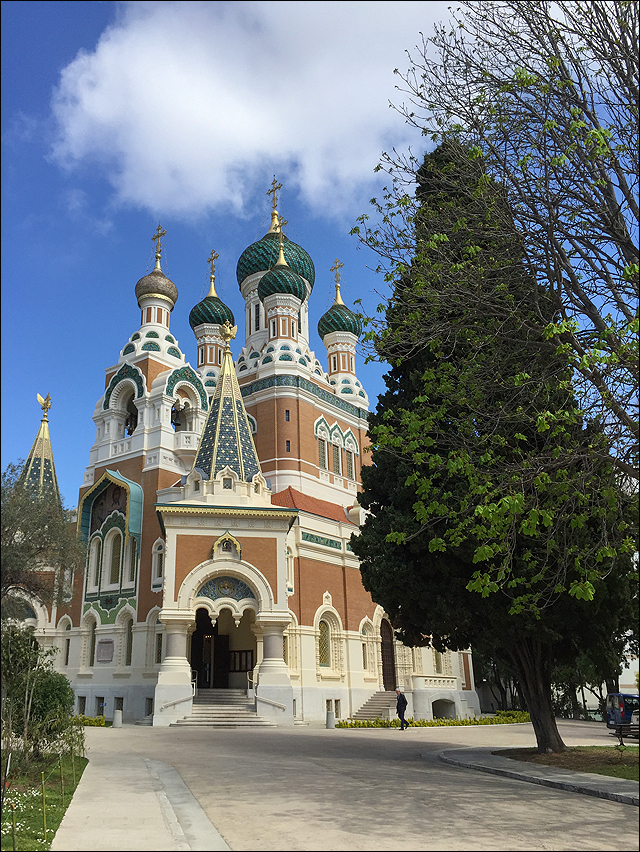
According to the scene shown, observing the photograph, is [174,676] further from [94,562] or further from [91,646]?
[94,562]

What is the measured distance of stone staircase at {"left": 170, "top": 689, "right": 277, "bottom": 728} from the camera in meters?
19.3

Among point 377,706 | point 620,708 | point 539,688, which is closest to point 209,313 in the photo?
point 377,706

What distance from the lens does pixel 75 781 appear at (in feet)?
29.9

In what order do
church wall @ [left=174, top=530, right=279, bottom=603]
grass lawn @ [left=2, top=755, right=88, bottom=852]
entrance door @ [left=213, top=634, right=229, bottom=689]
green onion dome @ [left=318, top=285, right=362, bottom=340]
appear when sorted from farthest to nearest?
green onion dome @ [left=318, top=285, right=362, bottom=340] → entrance door @ [left=213, top=634, right=229, bottom=689] → church wall @ [left=174, top=530, right=279, bottom=603] → grass lawn @ [left=2, top=755, right=88, bottom=852]

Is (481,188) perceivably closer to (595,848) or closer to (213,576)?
(595,848)

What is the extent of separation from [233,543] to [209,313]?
1811 centimetres

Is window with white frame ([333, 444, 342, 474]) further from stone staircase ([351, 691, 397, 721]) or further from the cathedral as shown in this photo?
stone staircase ([351, 691, 397, 721])

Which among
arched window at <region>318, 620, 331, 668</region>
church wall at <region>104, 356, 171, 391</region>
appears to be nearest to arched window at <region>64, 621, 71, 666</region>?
church wall at <region>104, 356, 171, 391</region>

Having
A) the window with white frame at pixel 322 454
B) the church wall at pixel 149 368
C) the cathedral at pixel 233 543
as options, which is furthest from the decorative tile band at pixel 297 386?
the church wall at pixel 149 368

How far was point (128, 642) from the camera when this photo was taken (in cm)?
2655

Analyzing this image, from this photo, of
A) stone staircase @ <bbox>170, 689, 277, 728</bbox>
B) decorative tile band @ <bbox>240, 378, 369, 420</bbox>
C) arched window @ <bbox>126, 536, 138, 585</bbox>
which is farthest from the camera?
decorative tile band @ <bbox>240, 378, 369, 420</bbox>

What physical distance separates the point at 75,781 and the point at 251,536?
12.9 metres

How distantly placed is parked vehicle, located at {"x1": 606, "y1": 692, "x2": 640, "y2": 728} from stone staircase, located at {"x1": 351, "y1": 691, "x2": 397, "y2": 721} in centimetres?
676

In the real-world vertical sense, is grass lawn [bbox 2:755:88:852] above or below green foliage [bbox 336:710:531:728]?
above
